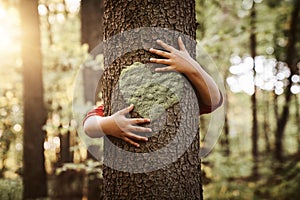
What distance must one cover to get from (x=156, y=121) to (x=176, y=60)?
0.40 metres

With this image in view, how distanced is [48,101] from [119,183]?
33.2ft

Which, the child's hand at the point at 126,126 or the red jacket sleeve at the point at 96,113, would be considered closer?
the child's hand at the point at 126,126

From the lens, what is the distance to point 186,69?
230 cm

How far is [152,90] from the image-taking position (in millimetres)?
2271

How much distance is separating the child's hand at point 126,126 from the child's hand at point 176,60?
34 cm

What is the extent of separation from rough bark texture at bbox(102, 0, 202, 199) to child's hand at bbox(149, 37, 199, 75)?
6 cm

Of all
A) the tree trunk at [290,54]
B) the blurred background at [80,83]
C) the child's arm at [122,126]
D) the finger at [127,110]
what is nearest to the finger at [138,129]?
the child's arm at [122,126]

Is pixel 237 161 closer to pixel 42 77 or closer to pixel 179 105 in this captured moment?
pixel 42 77

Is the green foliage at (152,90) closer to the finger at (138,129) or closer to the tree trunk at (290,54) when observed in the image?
the finger at (138,129)

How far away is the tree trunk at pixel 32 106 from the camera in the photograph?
26.0 feet

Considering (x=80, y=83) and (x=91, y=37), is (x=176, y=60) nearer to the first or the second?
(x=91, y=37)

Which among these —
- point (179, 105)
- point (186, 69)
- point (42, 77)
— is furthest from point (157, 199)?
point (42, 77)

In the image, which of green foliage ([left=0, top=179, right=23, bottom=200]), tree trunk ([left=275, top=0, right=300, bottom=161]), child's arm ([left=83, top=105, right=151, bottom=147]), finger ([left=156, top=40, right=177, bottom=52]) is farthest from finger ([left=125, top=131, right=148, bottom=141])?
tree trunk ([left=275, top=0, right=300, bottom=161])

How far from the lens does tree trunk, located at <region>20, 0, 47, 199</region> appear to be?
7.91 metres
